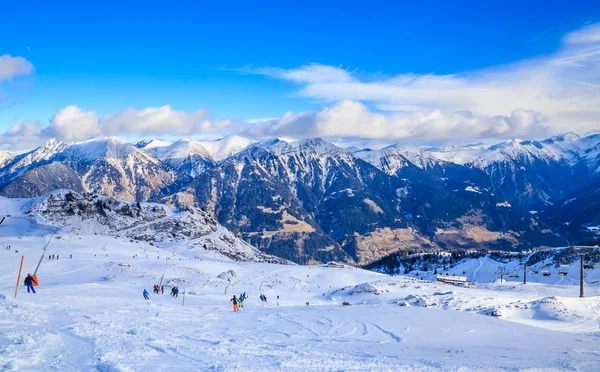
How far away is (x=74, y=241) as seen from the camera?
104 metres

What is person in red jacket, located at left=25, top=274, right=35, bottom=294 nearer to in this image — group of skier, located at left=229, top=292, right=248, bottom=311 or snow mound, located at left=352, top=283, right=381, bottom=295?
group of skier, located at left=229, top=292, right=248, bottom=311

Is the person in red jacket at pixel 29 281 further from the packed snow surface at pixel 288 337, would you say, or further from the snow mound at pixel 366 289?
the snow mound at pixel 366 289

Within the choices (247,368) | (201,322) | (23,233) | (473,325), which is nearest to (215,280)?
(201,322)

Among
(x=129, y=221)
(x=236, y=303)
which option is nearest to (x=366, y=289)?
(x=236, y=303)

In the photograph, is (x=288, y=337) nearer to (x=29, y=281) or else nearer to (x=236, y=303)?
(x=236, y=303)

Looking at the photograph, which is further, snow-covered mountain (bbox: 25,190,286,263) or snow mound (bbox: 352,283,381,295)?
snow-covered mountain (bbox: 25,190,286,263)

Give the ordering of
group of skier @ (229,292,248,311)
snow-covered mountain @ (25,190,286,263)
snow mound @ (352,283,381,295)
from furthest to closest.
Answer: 1. snow-covered mountain @ (25,190,286,263)
2. snow mound @ (352,283,381,295)
3. group of skier @ (229,292,248,311)

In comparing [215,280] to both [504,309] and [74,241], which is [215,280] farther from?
[74,241]

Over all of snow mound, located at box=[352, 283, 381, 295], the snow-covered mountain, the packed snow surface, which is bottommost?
snow mound, located at box=[352, 283, 381, 295]

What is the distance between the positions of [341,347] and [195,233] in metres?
162

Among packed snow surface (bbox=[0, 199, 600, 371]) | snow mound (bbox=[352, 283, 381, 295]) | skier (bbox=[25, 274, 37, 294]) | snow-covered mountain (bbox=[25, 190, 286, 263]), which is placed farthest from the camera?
snow-covered mountain (bbox=[25, 190, 286, 263])

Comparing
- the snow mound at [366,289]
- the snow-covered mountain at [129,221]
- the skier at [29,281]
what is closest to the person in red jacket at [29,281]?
the skier at [29,281]

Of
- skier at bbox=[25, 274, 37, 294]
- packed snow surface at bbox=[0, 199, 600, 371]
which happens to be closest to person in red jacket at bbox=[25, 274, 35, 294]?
skier at bbox=[25, 274, 37, 294]

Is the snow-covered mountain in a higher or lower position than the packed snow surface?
higher
